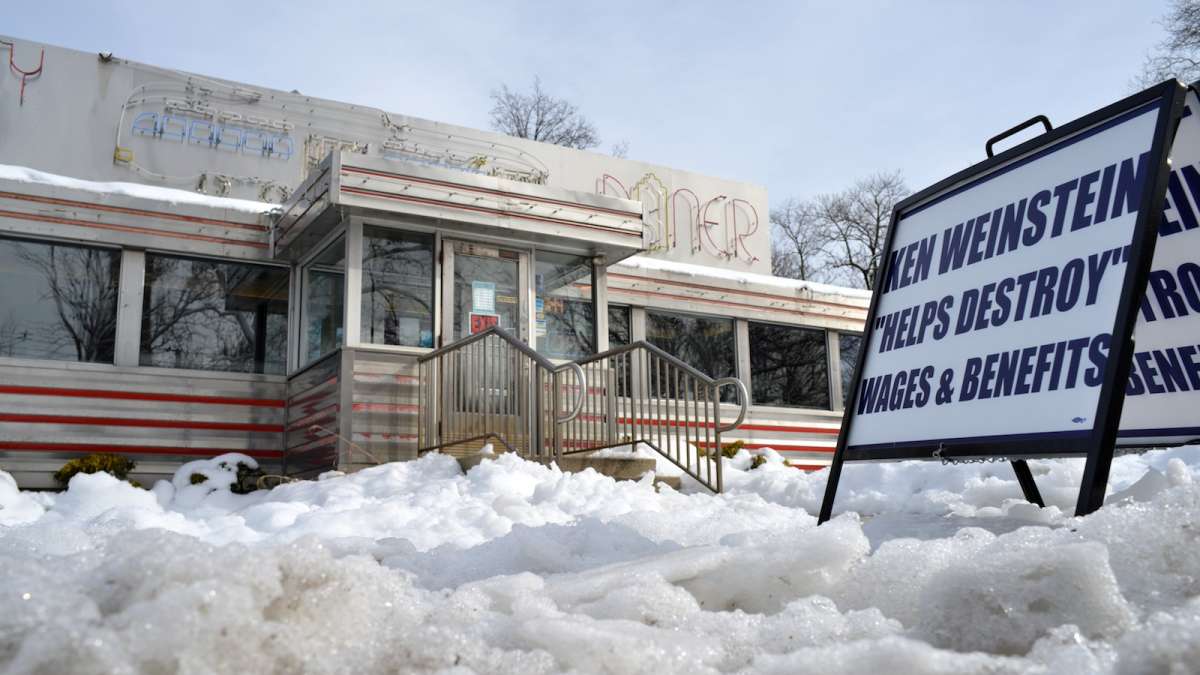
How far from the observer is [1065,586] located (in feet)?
5.85

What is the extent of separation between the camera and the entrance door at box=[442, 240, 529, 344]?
376 inches

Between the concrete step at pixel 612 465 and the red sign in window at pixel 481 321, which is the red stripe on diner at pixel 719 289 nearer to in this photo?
the red sign in window at pixel 481 321

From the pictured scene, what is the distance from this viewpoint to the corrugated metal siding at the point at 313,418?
29.0 ft

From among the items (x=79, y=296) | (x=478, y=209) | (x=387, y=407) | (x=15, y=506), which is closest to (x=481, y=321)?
(x=478, y=209)

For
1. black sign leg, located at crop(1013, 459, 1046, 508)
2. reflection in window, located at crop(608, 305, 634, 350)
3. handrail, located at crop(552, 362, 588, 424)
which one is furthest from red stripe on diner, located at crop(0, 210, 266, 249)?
black sign leg, located at crop(1013, 459, 1046, 508)

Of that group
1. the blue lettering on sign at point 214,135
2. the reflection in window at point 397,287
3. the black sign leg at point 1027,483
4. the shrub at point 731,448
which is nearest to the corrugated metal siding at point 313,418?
the reflection in window at point 397,287

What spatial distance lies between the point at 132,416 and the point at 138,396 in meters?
0.20

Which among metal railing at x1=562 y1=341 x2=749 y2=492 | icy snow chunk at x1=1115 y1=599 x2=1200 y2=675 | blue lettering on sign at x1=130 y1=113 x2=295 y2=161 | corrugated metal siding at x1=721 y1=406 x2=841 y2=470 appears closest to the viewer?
icy snow chunk at x1=1115 y1=599 x2=1200 y2=675

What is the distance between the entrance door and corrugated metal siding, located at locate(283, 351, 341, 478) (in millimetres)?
1193

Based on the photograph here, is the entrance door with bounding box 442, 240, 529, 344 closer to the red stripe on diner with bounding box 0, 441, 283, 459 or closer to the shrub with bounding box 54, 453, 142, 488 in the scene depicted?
the red stripe on diner with bounding box 0, 441, 283, 459

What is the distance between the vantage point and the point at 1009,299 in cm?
316

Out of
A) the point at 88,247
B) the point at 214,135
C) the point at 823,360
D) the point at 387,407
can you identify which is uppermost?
the point at 214,135

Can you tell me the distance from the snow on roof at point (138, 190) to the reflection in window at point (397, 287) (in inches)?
70.8

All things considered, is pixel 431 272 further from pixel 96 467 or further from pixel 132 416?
pixel 96 467
